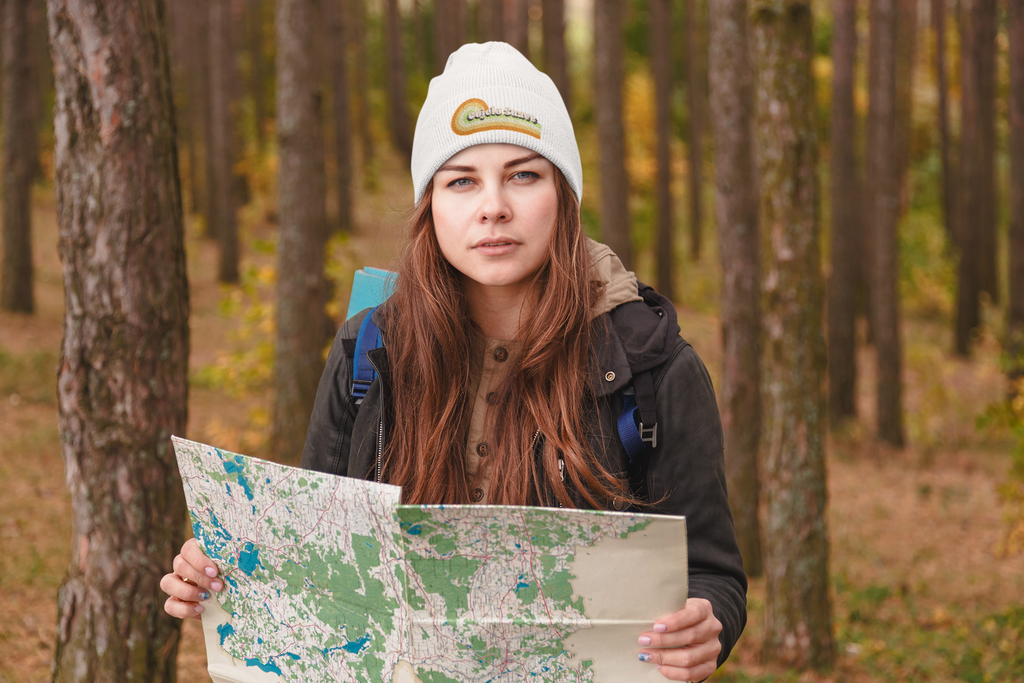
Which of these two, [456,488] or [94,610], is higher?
[456,488]

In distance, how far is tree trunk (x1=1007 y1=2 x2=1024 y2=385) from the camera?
33.7 feet

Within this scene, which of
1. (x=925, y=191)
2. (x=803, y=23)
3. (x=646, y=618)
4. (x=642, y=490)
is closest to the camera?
(x=646, y=618)

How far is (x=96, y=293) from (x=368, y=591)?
1.80 metres

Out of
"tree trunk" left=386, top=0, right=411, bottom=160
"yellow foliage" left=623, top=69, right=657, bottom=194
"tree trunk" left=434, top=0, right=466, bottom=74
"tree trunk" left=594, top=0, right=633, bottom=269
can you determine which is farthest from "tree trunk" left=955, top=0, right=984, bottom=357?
"tree trunk" left=386, top=0, right=411, bottom=160

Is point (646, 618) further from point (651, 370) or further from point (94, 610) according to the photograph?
point (94, 610)

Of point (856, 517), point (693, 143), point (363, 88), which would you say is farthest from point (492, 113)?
point (363, 88)

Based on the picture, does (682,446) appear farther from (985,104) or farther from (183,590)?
(985,104)

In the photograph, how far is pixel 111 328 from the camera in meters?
2.87

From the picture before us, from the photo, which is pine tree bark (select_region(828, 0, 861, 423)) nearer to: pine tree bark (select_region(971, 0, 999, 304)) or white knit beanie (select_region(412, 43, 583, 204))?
pine tree bark (select_region(971, 0, 999, 304))

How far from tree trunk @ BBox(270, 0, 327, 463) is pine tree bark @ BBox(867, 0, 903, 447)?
25.5ft

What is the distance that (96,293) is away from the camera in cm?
286

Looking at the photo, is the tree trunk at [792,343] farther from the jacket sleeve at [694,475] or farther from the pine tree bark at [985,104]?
the pine tree bark at [985,104]

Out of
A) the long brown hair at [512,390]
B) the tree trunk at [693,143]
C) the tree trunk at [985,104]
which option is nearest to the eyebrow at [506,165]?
the long brown hair at [512,390]

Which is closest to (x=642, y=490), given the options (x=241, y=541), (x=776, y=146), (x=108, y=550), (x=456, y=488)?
(x=456, y=488)
